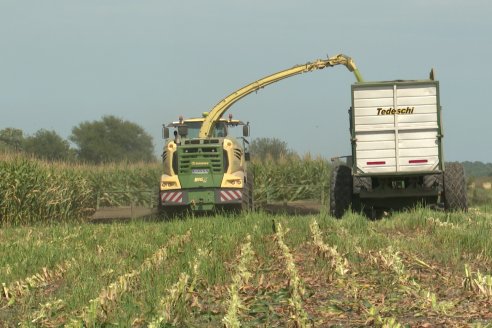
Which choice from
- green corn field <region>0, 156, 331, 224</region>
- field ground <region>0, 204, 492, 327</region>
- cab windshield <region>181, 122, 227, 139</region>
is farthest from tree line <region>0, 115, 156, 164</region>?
field ground <region>0, 204, 492, 327</region>

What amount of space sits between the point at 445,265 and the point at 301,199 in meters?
16.5

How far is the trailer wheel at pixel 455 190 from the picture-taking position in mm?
12062

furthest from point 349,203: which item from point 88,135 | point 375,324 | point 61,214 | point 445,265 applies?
point 88,135

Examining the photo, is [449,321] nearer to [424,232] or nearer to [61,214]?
[424,232]

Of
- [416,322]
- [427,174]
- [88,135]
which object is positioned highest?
[88,135]

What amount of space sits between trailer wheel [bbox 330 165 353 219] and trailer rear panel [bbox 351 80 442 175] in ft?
2.56

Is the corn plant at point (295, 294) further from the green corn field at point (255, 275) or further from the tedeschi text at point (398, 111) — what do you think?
the tedeschi text at point (398, 111)

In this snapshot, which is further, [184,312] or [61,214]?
[61,214]

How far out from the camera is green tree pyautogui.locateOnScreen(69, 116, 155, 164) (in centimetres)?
6169

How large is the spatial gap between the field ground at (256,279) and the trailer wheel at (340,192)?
3681 mm

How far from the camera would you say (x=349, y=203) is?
12.8 meters

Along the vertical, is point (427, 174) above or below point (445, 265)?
above

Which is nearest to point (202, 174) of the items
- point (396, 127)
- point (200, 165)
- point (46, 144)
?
point (200, 165)

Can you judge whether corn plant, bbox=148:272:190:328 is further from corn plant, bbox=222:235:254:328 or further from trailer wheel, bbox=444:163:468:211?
trailer wheel, bbox=444:163:468:211
